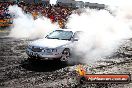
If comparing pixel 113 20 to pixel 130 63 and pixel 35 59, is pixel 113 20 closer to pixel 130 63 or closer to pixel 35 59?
pixel 130 63

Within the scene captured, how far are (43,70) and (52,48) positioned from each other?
3.99ft

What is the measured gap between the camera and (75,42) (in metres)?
13.1

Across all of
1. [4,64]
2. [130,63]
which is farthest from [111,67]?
[4,64]

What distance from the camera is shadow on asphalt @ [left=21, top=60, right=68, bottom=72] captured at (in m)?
10.9

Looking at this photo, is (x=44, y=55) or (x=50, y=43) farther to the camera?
(x=50, y=43)

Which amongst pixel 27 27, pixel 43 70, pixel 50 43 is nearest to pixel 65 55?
pixel 50 43

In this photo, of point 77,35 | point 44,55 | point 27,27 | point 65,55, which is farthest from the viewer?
point 27,27

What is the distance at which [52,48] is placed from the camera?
11516 mm

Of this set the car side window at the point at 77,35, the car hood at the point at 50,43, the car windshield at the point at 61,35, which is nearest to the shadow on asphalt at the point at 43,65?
the car hood at the point at 50,43

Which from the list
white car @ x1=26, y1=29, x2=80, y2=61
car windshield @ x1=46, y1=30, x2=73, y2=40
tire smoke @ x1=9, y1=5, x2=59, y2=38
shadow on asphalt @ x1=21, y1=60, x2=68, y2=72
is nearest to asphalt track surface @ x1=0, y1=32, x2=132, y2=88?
shadow on asphalt @ x1=21, y1=60, x2=68, y2=72

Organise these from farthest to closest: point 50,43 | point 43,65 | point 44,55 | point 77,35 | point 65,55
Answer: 1. point 77,35
2. point 65,55
3. point 50,43
4. point 43,65
5. point 44,55

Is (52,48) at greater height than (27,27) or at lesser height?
greater

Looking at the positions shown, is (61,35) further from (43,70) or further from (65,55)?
(43,70)

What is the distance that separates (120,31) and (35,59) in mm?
17508
